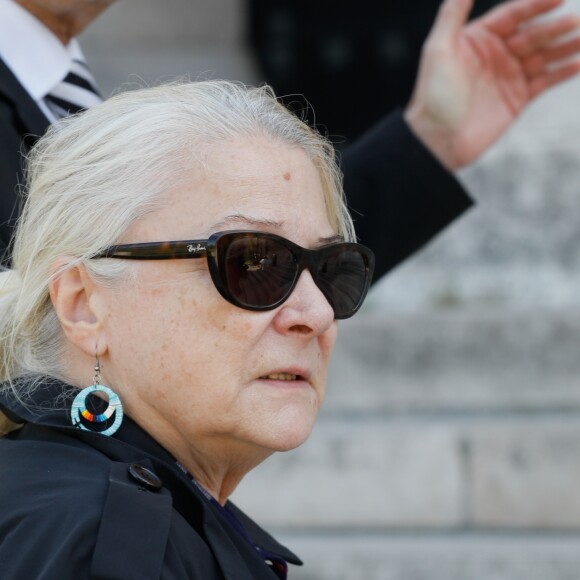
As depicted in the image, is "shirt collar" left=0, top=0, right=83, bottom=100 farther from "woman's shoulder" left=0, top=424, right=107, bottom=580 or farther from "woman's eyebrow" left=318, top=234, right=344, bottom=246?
"woman's shoulder" left=0, top=424, right=107, bottom=580

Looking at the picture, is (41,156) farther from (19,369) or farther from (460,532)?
(460,532)

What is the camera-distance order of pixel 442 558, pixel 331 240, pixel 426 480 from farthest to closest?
1. pixel 426 480
2. pixel 442 558
3. pixel 331 240

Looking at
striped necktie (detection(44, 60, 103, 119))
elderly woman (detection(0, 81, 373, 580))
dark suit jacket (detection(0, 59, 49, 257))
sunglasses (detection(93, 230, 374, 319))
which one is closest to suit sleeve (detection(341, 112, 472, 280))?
striped necktie (detection(44, 60, 103, 119))

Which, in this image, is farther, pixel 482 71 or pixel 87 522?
pixel 482 71

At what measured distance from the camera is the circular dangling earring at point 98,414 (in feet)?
6.43

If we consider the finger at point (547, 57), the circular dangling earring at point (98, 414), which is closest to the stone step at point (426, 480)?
the finger at point (547, 57)

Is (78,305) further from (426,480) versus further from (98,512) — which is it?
(426,480)

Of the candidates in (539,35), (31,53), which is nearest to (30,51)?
(31,53)

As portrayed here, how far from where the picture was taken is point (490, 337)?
16.5ft

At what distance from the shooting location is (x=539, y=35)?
3242mm

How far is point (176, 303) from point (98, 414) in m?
0.21

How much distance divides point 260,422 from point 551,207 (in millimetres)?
3568

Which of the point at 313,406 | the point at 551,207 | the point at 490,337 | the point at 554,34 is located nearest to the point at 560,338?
the point at 490,337

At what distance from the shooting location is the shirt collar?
2711 millimetres
